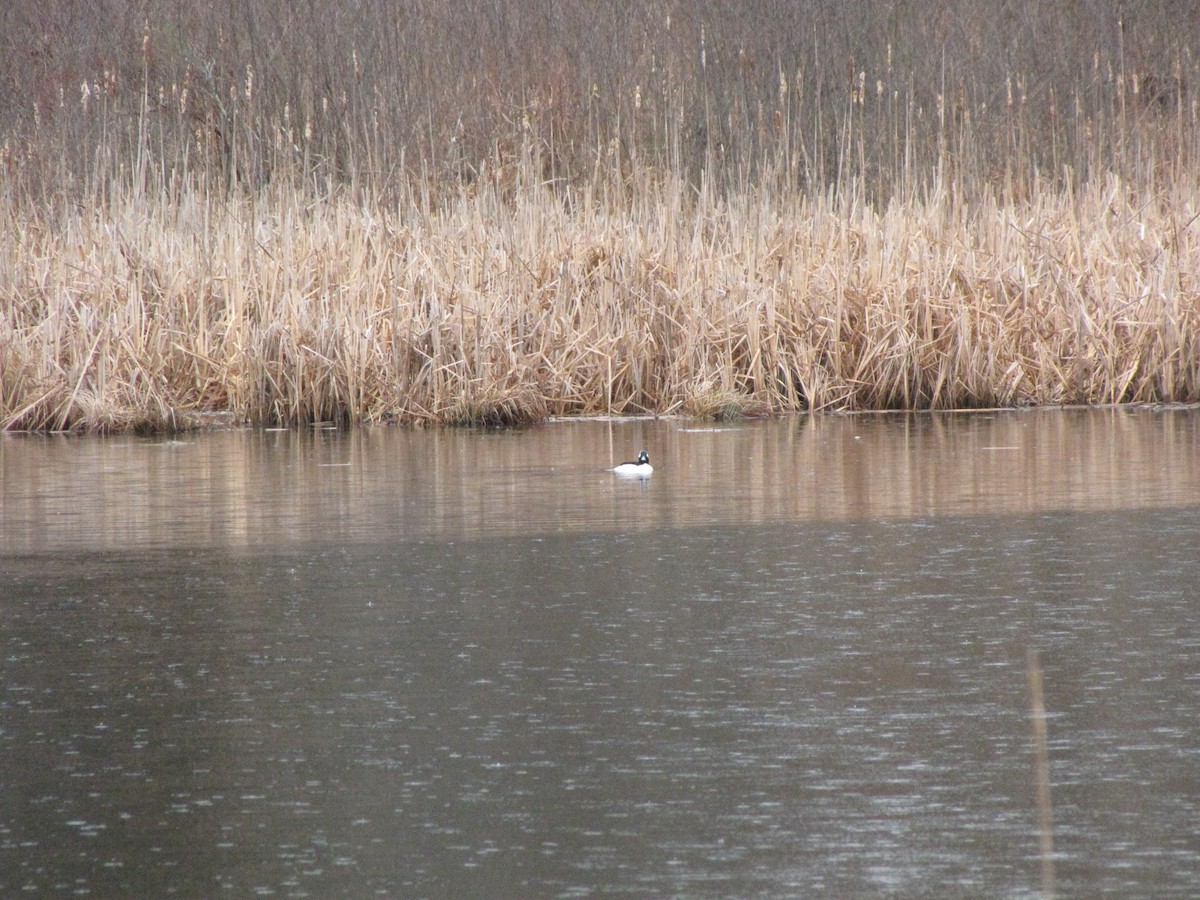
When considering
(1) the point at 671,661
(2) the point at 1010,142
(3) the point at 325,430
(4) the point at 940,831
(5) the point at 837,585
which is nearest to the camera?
(4) the point at 940,831

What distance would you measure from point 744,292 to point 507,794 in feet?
24.4

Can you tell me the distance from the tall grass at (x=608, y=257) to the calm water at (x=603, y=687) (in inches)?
113

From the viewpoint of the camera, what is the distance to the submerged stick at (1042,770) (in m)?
2.54

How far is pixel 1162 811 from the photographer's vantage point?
277cm

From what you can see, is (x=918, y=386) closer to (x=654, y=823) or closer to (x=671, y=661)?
(x=671, y=661)

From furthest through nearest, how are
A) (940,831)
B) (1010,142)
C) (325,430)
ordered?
1. (1010,142)
2. (325,430)
3. (940,831)

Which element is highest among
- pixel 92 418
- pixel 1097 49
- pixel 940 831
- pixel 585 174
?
pixel 1097 49

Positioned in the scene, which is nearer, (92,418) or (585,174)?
(92,418)

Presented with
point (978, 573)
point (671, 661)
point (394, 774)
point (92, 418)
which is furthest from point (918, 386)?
point (394, 774)

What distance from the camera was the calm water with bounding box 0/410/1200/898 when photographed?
8.62 feet

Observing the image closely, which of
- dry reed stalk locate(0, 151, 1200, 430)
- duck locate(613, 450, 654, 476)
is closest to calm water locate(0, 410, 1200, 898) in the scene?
duck locate(613, 450, 654, 476)

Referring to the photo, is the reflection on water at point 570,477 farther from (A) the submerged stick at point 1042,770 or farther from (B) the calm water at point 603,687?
(A) the submerged stick at point 1042,770

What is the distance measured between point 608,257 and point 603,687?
693 cm

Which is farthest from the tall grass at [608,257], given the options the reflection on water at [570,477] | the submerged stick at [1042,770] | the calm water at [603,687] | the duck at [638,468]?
the submerged stick at [1042,770]
